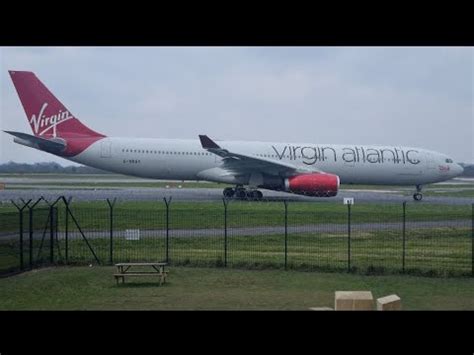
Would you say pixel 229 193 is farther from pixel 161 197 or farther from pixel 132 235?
pixel 132 235

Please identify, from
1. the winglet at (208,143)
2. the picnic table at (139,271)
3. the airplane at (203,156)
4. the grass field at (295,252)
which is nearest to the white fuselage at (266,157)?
the airplane at (203,156)

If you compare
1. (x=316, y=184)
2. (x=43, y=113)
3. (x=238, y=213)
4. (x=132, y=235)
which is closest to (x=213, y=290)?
(x=132, y=235)

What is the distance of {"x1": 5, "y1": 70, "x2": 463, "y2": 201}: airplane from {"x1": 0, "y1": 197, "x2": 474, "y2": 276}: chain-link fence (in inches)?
297

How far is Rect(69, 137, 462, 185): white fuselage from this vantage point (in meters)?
35.9

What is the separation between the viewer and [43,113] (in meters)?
36.8

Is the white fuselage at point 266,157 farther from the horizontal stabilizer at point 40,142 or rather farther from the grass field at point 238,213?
the grass field at point 238,213

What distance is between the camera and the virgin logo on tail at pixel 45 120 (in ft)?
120

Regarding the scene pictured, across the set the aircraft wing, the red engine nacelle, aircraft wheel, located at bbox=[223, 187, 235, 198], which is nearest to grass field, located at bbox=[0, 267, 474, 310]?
the red engine nacelle
